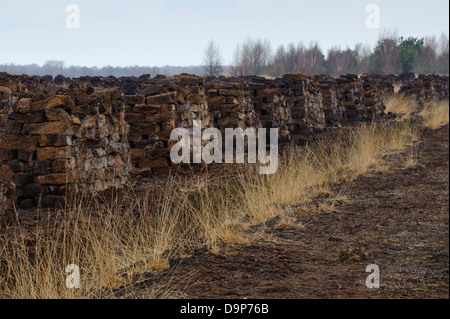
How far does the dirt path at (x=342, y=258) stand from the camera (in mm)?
4980

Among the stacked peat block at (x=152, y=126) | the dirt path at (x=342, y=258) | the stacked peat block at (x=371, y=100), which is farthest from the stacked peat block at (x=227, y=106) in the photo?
the stacked peat block at (x=371, y=100)

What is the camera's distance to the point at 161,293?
502 centimetres

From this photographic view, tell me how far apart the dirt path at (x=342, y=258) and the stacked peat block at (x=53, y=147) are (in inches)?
133

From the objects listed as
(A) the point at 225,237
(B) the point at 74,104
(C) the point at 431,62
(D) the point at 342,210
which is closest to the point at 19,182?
(B) the point at 74,104

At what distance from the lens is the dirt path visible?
4.98 metres

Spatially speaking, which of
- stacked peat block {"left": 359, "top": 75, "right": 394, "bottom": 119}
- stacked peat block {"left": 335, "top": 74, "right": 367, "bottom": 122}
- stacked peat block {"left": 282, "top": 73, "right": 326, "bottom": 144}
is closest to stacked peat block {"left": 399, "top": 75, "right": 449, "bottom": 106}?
stacked peat block {"left": 359, "top": 75, "right": 394, "bottom": 119}

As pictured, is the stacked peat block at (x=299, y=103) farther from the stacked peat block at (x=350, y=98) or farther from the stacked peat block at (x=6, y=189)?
the stacked peat block at (x=6, y=189)

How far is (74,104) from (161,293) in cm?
539

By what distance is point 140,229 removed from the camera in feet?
25.2

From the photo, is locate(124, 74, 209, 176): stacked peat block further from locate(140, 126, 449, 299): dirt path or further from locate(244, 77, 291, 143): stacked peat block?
locate(244, 77, 291, 143): stacked peat block

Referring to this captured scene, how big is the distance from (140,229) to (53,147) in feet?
8.32

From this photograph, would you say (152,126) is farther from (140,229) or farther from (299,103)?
(299,103)
